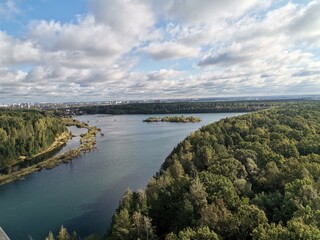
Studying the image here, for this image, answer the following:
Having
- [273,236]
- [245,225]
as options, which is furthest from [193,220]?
[273,236]

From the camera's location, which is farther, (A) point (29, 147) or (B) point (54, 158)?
(A) point (29, 147)

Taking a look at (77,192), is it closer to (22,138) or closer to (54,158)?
(54,158)

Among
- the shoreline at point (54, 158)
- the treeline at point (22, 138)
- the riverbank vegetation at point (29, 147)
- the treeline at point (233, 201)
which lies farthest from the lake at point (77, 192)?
the treeline at point (22, 138)

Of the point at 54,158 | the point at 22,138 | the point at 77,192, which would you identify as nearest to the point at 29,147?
the point at 22,138

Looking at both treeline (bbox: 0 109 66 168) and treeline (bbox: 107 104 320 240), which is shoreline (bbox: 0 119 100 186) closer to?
treeline (bbox: 0 109 66 168)

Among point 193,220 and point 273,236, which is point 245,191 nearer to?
point 193,220
